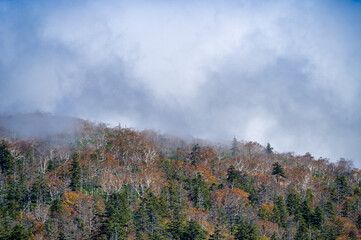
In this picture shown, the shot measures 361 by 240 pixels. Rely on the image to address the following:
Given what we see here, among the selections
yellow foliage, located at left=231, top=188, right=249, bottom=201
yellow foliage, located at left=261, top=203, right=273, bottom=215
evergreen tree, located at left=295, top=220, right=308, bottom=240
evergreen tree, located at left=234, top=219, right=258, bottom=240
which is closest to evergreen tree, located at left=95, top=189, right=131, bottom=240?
evergreen tree, located at left=234, top=219, right=258, bottom=240

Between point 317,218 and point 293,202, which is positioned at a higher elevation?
point 293,202

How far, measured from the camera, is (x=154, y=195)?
246 ft

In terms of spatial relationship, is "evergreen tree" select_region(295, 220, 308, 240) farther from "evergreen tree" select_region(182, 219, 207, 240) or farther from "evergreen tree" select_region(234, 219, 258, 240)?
"evergreen tree" select_region(182, 219, 207, 240)

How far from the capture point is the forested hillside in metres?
62.0

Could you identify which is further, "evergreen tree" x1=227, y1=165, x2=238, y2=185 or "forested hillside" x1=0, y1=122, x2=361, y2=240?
"evergreen tree" x1=227, y1=165, x2=238, y2=185

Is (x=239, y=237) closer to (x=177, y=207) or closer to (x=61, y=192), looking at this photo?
(x=177, y=207)

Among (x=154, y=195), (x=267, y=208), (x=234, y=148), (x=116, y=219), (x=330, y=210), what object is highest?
(x=234, y=148)

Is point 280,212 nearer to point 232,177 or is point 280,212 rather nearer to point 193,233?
point 232,177

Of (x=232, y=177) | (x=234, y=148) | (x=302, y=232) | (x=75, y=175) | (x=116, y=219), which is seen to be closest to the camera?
(x=116, y=219)

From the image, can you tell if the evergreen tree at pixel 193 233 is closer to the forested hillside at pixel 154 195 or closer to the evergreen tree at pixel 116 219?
the forested hillside at pixel 154 195

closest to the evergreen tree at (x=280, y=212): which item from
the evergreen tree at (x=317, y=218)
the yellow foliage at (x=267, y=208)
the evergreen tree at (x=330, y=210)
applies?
the yellow foliage at (x=267, y=208)

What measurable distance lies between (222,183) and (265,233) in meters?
18.3

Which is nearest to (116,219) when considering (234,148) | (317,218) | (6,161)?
(6,161)

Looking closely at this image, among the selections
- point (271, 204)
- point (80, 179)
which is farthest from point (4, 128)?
point (271, 204)
